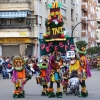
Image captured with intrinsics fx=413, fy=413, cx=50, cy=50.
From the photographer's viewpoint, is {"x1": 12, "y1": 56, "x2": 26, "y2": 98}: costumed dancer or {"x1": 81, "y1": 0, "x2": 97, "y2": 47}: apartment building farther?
{"x1": 81, "y1": 0, "x2": 97, "y2": 47}: apartment building

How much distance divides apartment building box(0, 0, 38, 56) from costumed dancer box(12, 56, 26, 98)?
30.9 m

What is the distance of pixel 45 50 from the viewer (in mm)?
16031

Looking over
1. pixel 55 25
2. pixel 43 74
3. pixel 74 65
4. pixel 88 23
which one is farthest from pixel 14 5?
pixel 88 23

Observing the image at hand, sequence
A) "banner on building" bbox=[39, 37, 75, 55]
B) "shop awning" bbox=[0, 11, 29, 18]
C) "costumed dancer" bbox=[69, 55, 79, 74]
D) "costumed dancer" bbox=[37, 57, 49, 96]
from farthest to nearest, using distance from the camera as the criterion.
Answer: "shop awning" bbox=[0, 11, 29, 18], "costumed dancer" bbox=[37, 57, 49, 96], "costumed dancer" bbox=[69, 55, 79, 74], "banner on building" bbox=[39, 37, 75, 55]

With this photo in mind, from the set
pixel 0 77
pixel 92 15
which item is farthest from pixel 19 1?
pixel 92 15

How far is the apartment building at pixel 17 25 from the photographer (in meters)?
47.0

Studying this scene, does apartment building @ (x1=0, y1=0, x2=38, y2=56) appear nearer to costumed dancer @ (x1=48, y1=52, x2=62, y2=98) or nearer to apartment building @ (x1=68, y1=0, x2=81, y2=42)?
apartment building @ (x1=68, y1=0, x2=81, y2=42)

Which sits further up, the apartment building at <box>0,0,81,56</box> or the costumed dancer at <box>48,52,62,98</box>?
the apartment building at <box>0,0,81,56</box>

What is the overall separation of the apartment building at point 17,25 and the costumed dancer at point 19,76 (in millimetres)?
30872

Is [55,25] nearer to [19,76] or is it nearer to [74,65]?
[74,65]

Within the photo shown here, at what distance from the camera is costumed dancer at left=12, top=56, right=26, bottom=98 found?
1580 centimetres

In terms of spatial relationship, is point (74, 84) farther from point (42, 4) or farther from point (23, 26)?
point (42, 4)

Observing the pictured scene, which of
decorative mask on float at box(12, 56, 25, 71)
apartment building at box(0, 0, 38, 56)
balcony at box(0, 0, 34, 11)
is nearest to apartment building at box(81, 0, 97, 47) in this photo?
apartment building at box(0, 0, 38, 56)

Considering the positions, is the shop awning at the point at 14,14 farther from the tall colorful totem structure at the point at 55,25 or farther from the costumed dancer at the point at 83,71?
the costumed dancer at the point at 83,71
